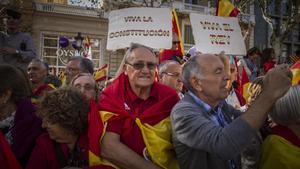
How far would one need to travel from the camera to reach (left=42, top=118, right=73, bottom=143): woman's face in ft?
8.87

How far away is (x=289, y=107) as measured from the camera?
2.41 metres

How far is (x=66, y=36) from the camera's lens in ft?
86.8

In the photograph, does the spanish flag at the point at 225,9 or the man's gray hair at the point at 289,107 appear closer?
the man's gray hair at the point at 289,107

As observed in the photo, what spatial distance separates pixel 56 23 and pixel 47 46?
1.53 metres

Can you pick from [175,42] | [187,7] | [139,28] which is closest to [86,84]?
[139,28]

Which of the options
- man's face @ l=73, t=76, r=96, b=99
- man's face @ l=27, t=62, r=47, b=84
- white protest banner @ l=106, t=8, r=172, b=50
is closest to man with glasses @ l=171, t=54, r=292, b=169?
man's face @ l=73, t=76, r=96, b=99

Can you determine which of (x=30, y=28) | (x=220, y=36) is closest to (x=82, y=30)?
(x=30, y=28)

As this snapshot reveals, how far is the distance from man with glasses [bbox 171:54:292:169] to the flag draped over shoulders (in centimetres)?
15

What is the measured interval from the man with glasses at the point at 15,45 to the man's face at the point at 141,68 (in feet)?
11.8

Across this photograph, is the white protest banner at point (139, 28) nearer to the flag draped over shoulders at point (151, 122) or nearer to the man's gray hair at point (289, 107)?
the flag draped over shoulders at point (151, 122)

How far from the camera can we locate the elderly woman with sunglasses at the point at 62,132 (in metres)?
2.70

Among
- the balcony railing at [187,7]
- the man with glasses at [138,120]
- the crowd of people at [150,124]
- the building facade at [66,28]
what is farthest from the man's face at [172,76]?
the balcony railing at [187,7]

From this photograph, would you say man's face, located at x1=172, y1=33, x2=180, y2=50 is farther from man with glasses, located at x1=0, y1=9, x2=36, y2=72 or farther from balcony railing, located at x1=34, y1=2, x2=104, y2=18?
balcony railing, located at x1=34, y1=2, x2=104, y2=18

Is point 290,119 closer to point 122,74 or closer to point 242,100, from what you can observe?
point 122,74
